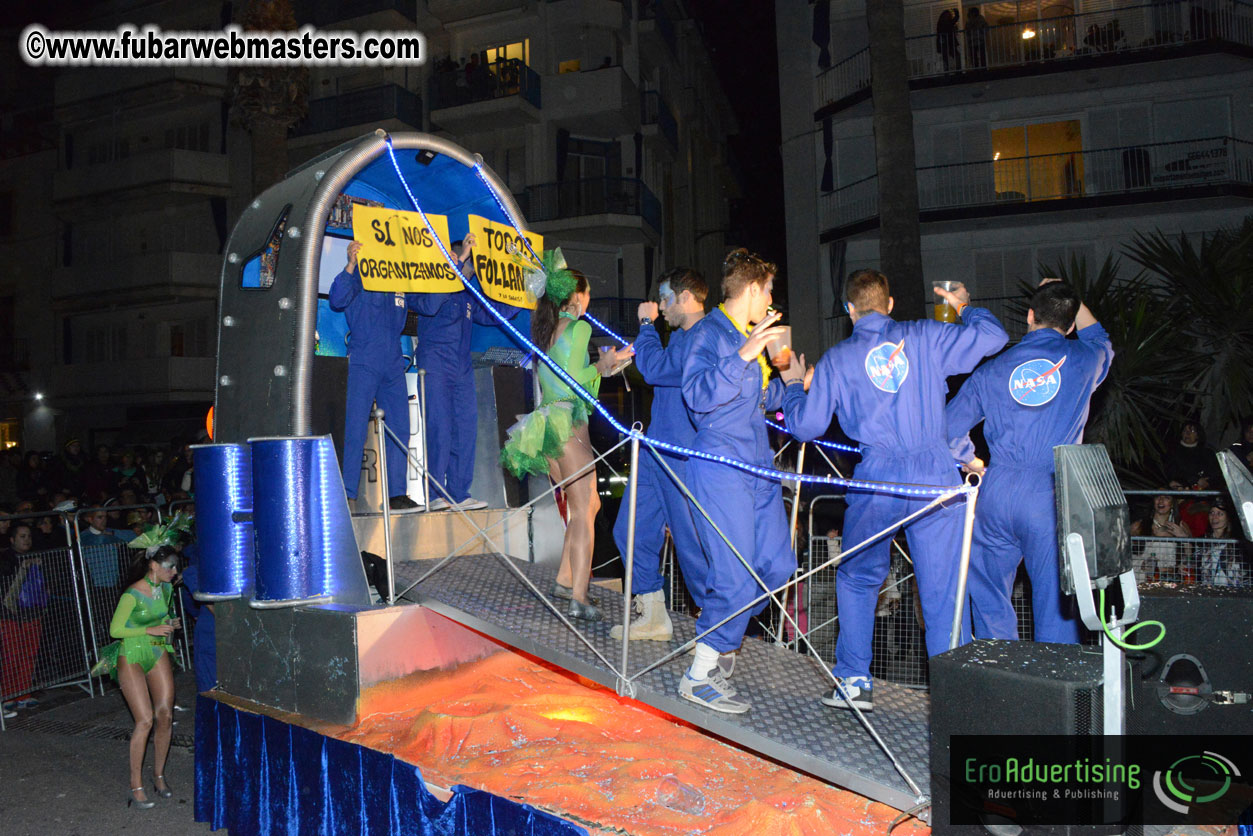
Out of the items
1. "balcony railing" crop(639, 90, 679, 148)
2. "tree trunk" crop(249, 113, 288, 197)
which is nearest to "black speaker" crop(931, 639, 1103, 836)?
"tree trunk" crop(249, 113, 288, 197)

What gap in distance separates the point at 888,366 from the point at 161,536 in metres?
5.26

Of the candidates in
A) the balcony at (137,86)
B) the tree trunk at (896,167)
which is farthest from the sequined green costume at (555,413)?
the balcony at (137,86)

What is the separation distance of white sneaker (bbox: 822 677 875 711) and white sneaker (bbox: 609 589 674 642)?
1056 mm

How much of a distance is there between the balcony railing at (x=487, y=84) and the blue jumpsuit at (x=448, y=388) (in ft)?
64.7

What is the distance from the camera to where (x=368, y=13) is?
26312mm

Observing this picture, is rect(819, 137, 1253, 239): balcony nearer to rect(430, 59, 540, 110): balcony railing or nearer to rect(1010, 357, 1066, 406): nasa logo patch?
rect(430, 59, 540, 110): balcony railing

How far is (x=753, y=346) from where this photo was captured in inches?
161

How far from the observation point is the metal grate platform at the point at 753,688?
148 inches

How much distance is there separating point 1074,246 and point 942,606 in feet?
63.3

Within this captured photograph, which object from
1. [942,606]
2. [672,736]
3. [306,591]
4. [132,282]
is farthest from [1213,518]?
[132,282]

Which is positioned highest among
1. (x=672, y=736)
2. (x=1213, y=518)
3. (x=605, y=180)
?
(x=605, y=180)

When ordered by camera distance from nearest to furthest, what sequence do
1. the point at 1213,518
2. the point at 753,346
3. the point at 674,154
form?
the point at 753,346, the point at 1213,518, the point at 674,154

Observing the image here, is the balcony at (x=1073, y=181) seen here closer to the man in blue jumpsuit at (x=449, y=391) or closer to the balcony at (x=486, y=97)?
the balcony at (x=486, y=97)

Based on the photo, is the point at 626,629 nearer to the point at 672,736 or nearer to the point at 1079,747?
the point at 672,736
